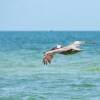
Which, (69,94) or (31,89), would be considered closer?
(69,94)

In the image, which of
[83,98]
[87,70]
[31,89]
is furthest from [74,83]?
[87,70]

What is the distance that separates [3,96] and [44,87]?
3.21 metres

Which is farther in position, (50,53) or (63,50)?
(50,53)

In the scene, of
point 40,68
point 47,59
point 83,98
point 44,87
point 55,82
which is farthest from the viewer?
point 40,68

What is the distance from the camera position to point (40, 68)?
3172cm

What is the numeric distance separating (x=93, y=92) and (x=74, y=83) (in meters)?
2.89

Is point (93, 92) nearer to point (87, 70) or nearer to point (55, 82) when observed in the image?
point (55, 82)

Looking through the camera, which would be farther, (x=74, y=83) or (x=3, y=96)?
(x=74, y=83)

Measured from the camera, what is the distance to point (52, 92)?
21.4 metres

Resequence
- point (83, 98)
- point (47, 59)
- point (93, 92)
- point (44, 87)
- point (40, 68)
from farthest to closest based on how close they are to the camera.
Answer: point (40, 68) → point (44, 87) → point (93, 92) → point (83, 98) → point (47, 59)

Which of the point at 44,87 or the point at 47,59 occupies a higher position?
the point at 47,59

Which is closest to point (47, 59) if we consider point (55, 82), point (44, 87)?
point (44, 87)

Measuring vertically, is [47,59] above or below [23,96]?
above

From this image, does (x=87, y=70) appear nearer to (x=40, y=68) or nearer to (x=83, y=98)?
(x=40, y=68)
